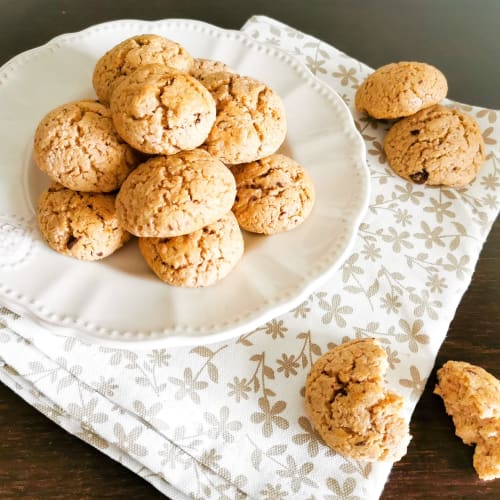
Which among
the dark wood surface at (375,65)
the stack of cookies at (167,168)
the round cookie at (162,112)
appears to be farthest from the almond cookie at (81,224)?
the dark wood surface at (375,65)

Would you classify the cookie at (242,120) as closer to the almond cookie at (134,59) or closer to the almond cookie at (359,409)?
the almond cookie at (134,59)

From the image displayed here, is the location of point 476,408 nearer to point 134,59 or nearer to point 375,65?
point 134,59

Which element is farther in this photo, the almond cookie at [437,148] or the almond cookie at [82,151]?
the almond cookie at [437,148]

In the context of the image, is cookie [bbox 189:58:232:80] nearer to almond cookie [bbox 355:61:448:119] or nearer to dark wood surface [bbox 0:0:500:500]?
almond cookie [bbox 355:61:448:119]

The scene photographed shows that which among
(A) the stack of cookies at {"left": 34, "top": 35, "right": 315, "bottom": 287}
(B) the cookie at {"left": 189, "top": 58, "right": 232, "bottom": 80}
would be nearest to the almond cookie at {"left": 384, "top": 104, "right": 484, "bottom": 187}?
(A) the stack of cookies at {"left": 34, "top": 35, "right": 315, "bottom": 287}

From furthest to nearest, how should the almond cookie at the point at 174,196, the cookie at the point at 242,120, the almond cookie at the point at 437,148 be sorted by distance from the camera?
the almond cookie at the point at 437,148, the cookie at the point at 242,120, the almond cookie at the point at 174,196

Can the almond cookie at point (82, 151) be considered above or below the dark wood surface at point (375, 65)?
above

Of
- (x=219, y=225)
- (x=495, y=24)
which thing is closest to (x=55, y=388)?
(x=219, y=225)
